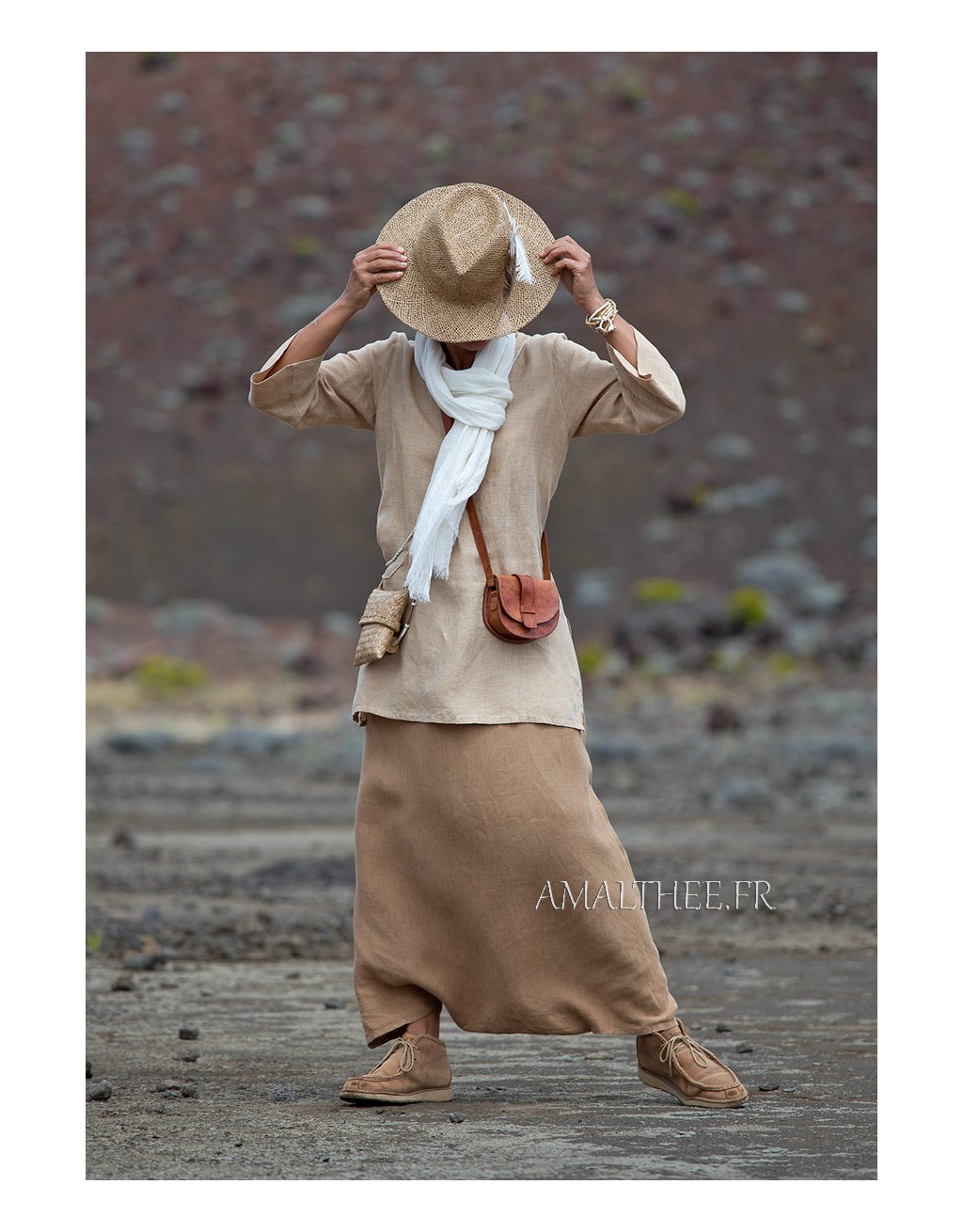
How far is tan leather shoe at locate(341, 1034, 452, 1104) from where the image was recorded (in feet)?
11.9

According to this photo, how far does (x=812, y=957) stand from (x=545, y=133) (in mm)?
17395

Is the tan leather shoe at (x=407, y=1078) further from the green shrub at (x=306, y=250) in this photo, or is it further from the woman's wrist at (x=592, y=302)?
the green shrub at (x=306, y=250)

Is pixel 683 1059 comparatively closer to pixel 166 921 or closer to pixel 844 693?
pixel 166 921

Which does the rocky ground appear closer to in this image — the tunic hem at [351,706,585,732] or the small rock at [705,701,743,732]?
the small rock at [705,701,743,732]

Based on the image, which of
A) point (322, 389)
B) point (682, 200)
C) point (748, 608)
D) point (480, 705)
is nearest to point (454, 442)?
point (322, 389)

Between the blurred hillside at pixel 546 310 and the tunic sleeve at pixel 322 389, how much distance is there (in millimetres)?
14050

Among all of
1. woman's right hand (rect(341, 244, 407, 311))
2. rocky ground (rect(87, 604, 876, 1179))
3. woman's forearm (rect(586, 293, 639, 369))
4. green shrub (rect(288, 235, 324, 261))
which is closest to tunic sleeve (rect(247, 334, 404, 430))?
woman's right hand (rect(341, 244, 407, 311))

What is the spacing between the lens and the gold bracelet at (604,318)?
3.48m

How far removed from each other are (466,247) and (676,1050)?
1.73m

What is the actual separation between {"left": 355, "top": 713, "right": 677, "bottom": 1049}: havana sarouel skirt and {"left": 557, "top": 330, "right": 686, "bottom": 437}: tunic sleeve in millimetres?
661

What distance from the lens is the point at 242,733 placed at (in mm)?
12812

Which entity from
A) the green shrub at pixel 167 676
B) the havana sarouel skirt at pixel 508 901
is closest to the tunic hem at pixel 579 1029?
the havana sarouel skirt at pixel 508 901

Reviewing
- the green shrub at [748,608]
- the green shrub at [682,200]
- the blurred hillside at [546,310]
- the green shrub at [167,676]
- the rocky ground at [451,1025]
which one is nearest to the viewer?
the rocky ground at [451,1025]

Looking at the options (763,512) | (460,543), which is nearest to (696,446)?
(763,512)
